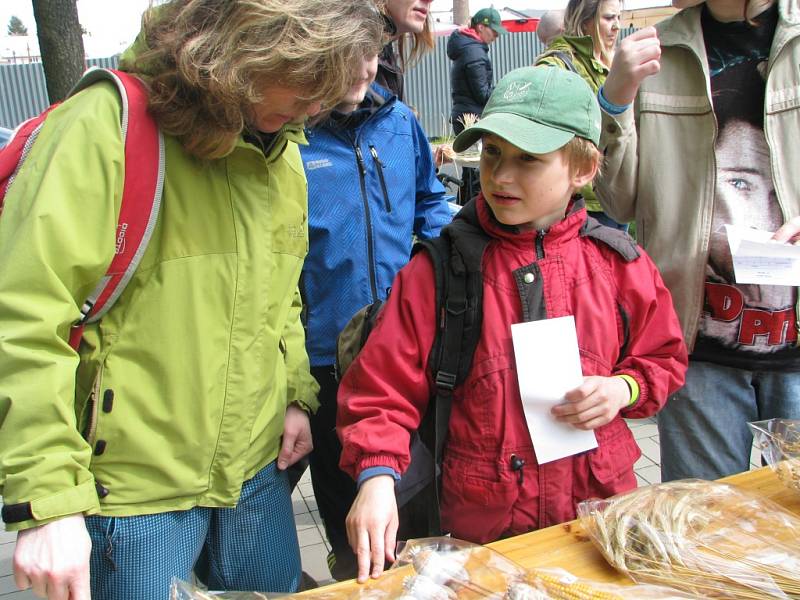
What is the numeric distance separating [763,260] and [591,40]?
218cm

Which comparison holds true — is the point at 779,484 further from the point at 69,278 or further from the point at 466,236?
the point at 69,278

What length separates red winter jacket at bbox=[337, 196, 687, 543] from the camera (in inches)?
53.4

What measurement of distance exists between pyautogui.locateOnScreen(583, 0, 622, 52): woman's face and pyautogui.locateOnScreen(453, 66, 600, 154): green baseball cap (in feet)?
7.27

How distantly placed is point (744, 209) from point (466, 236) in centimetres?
74

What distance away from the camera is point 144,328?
4.09 feet

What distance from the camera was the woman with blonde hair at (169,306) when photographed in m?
1.02

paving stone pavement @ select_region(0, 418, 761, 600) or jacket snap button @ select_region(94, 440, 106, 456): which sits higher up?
jacket snap button @ select_region(94, 440, 106, 456)

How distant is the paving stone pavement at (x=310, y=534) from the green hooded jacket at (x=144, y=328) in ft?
4.99

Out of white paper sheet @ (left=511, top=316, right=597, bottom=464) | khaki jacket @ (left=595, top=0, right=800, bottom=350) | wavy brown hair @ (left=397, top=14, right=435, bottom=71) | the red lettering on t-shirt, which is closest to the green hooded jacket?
white paper sheet @ (left=511, top=316, right=597, bottom=464)

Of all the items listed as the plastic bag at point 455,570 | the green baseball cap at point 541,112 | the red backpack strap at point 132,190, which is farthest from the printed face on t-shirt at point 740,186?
the red backpack strap at point 132,190

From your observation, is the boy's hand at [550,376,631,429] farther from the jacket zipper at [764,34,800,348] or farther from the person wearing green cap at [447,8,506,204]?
the person wearing green cap at [447,8,506,204]

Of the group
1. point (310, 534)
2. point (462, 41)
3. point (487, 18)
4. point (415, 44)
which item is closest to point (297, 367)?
point (415, 44)

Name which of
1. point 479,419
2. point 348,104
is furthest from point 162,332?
point 348,104

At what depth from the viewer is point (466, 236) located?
1437 mm
